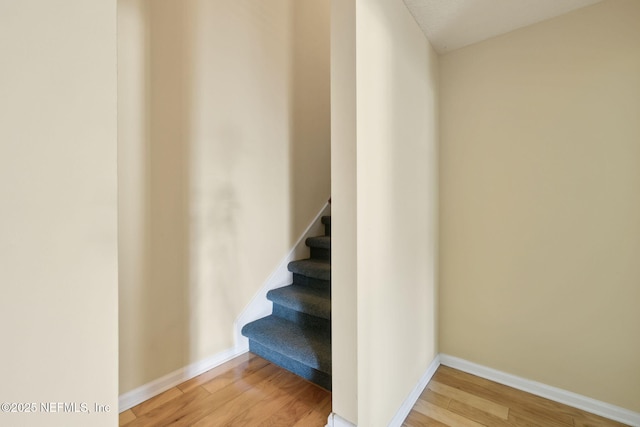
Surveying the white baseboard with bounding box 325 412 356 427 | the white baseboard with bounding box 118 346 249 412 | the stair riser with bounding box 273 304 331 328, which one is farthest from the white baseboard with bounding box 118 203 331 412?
the white baseboard with bounding box 325 412 356 427

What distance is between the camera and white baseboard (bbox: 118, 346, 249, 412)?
1.43m

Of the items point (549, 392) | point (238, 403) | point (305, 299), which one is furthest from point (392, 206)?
point (549, 392)

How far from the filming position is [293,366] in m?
1.71

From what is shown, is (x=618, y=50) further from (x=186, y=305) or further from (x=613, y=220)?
(x=186, y=305)

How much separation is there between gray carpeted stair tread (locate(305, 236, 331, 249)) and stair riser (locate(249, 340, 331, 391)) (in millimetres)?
938

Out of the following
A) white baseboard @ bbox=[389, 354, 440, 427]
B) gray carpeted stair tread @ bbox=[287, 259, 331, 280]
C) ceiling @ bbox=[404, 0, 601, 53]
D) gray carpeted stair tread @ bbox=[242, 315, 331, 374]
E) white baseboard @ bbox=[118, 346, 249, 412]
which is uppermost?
ceiling @ bbox=[404, 0, 601, 53]

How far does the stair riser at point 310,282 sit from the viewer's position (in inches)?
82.5

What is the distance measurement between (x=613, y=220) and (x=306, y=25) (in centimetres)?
279

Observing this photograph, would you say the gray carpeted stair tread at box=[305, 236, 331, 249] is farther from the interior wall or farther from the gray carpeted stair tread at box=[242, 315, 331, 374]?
the interior wall

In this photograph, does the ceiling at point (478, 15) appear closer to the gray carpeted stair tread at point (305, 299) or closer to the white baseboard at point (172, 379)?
the gray carpeted stair tread at point (305, 299)

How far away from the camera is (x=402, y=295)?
4.60 ft

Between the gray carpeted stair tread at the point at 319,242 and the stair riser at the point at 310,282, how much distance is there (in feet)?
1.03

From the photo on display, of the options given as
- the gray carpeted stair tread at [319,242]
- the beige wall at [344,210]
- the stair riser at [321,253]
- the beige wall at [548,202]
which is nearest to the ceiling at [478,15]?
the beige wall at [548,202]

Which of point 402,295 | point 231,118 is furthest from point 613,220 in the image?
point 231,118
